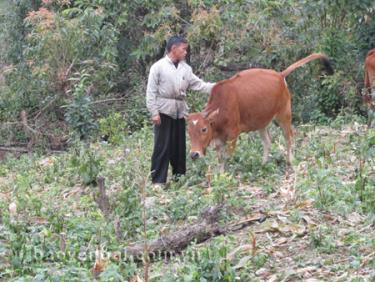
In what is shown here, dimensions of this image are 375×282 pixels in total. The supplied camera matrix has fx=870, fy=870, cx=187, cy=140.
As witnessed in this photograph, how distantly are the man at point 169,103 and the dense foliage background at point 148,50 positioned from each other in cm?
524

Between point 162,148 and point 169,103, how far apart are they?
1.90ft

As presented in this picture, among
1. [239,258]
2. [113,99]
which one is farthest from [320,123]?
[239,258]

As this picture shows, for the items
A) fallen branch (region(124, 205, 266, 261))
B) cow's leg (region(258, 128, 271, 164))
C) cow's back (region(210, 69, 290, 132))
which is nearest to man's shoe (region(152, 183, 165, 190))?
cow's back (region(210, 69, 290, 132))

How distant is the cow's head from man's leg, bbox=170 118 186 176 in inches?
6.5

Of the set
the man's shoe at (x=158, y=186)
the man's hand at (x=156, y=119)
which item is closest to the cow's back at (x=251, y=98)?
the man's hand at (x=156, y=119)

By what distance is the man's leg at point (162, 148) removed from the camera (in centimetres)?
1077

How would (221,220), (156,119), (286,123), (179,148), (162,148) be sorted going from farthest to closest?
(286,123), (179,148), (162,148), (156,119), (221,220)

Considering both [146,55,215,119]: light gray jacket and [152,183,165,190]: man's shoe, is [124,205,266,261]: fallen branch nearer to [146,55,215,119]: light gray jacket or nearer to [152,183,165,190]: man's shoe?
[152,183,165,190]: man's shoe

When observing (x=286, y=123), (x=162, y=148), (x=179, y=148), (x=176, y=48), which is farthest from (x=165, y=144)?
(x=286, y=123)

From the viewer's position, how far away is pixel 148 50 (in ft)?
57.0

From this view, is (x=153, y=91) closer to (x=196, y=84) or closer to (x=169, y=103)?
(x=169, y=103)

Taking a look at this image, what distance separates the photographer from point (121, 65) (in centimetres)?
1839

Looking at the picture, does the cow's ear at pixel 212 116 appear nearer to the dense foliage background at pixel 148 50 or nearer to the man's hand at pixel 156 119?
the man's hand at pixel 156 119

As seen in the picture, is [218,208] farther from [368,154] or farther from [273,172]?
[273,172]
